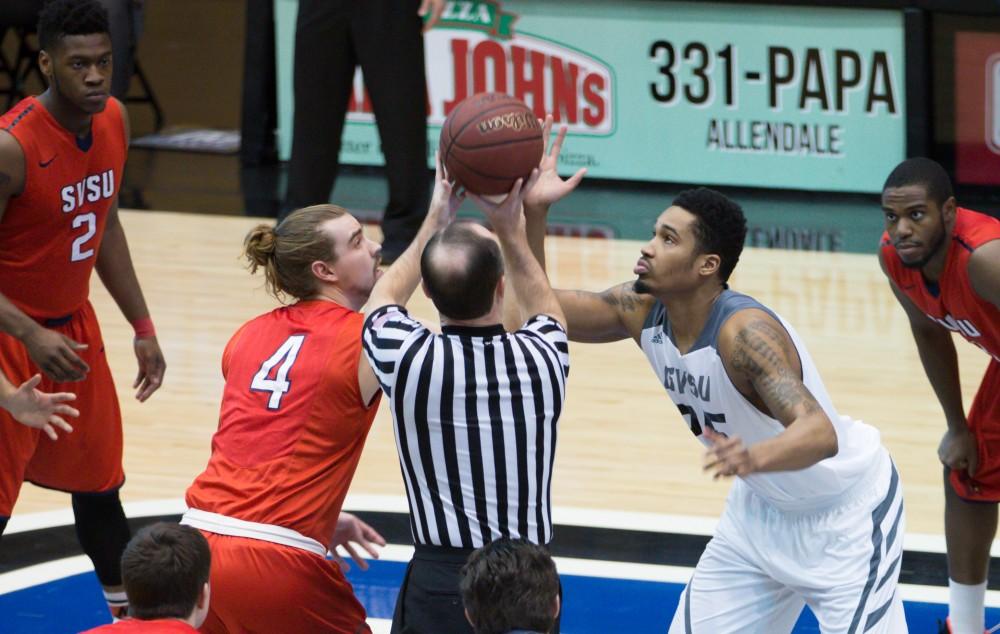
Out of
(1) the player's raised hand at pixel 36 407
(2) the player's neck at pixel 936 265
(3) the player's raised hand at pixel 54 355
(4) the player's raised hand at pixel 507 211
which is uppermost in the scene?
(4) the player's raised hand at pixel 507 211

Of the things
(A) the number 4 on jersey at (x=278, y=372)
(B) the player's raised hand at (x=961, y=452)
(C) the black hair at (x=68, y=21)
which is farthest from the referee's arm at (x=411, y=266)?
(B) the player's raised hand at (x=961, y=452)

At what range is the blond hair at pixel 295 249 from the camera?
3.90 metres

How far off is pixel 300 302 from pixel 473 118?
27.2 inches

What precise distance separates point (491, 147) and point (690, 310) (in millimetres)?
676

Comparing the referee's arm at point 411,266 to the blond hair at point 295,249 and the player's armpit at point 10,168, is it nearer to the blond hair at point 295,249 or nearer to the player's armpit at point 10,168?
the blond hair at point 295,249

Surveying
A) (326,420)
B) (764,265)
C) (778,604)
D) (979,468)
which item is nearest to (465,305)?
(326,420)

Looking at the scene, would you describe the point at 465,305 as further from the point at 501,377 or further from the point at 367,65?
the point at 367,65

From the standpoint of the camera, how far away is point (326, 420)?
378 cm

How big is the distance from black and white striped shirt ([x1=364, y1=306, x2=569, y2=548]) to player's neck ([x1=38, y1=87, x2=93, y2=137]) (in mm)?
1395

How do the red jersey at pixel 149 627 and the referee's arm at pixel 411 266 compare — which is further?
the referee's arm at pixel 411 266

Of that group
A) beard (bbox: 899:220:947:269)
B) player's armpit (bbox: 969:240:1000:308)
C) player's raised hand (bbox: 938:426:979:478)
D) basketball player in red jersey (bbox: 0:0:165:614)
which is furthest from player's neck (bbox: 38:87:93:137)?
player's raised hand (bbox: 938:426:979:478)

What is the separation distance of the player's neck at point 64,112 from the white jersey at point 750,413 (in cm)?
175

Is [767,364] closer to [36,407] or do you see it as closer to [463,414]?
[463,414]

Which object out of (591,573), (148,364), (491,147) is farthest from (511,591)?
(591,573)
